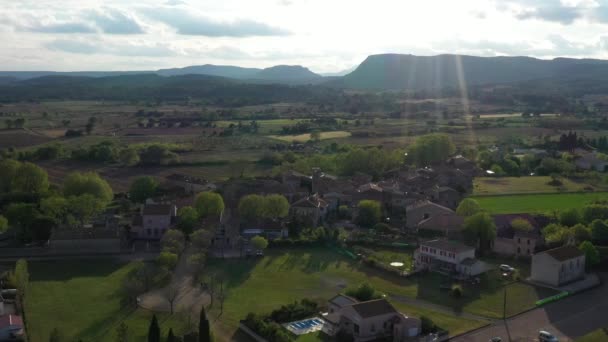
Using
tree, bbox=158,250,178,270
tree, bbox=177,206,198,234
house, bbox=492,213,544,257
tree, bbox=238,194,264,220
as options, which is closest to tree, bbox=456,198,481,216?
house, bbox=492,213,544,257

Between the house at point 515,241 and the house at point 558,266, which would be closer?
the house at point 558,266

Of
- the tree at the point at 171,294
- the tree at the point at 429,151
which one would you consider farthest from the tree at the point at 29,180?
the tree at the point at 429,151

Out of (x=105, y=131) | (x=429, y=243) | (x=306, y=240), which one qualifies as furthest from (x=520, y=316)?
(x=105, y=131)

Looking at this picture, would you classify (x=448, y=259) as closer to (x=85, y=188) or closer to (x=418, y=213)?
(x=418, y=213)

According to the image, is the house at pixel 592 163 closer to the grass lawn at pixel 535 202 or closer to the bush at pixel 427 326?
the grass lawn at pixel 535 202

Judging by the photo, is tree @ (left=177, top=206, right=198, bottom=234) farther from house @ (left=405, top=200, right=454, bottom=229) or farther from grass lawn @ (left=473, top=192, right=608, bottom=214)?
grass lawn @ (left=473, top=192, right=608, bottom=214)

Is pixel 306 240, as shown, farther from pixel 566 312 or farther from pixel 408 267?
pixel 566 312

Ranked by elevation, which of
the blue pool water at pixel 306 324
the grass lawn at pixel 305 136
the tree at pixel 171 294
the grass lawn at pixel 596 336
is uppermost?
the tree at pixel 171 294
